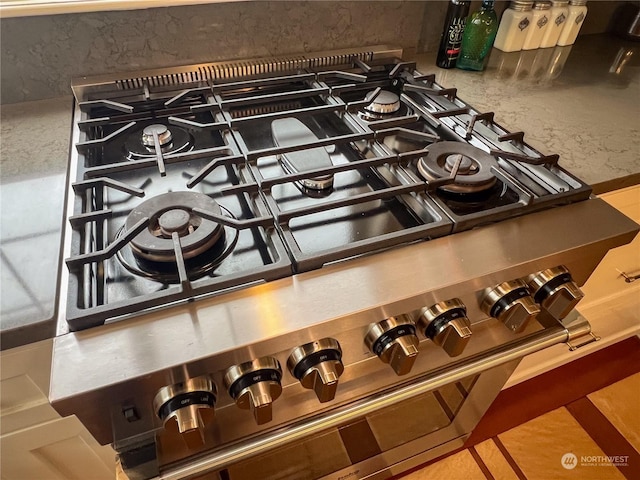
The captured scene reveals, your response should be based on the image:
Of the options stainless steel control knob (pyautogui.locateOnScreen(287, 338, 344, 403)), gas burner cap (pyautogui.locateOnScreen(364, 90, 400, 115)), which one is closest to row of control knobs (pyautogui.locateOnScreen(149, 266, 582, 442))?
stainless steel control knob (pyautogui.locateOnScreen(287, 338, 344, 403))

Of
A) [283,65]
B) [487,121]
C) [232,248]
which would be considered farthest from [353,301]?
[283,65]

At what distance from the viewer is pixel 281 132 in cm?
78

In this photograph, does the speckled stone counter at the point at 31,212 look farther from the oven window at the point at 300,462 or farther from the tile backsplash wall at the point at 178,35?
the oven window at the point at 300,462

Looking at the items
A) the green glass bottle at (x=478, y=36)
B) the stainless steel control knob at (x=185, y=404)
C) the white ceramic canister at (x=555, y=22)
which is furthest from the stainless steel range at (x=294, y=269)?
the white ceramic canister at (x=555, y=22)

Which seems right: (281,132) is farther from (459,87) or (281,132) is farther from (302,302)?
(459,87)

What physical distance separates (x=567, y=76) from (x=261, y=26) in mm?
759

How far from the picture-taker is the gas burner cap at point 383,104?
2.82 ft

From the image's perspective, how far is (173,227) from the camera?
0.58 meters

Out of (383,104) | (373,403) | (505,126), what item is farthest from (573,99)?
(373,403)

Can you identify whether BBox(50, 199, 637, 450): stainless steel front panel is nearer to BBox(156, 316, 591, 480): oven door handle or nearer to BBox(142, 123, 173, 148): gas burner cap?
BBox(156, 316, 591, 480): oven door handle

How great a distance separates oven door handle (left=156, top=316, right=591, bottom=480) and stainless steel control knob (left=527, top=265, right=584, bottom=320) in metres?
0.09

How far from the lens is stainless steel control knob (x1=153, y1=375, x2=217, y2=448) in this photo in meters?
0.48

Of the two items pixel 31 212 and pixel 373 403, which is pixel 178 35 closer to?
pixel 31 212

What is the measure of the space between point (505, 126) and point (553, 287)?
15.1 inches
